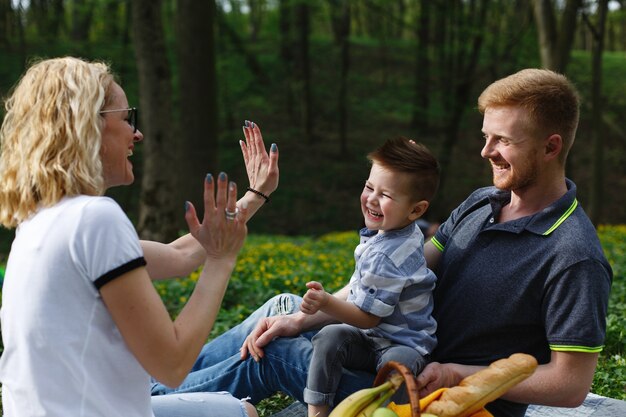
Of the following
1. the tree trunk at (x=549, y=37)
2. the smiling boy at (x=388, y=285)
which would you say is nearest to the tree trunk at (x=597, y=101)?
the tree trunk at (x=549, y=37)

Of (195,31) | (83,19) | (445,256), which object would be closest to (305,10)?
(83,19)

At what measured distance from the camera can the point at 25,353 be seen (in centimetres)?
Answer: 185

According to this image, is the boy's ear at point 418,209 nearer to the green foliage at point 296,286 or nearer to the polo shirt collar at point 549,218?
the polo shirt collar at point 549,218

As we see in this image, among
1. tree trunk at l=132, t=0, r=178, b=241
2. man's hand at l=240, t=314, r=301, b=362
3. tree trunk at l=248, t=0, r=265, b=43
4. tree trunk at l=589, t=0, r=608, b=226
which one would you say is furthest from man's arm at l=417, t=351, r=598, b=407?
tree trunk at l=248, t=0, r=265, b=43

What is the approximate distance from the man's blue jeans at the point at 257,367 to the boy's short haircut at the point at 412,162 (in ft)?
2.28

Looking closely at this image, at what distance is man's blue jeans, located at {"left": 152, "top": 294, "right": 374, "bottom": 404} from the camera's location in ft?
9.27

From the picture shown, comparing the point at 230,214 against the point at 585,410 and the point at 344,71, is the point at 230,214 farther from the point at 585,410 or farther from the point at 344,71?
the point at 344,71

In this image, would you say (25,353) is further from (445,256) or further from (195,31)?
(195,31)

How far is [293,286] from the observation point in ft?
21.2

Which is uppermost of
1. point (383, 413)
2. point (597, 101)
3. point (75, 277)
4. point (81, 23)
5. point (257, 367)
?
point (81, 23)

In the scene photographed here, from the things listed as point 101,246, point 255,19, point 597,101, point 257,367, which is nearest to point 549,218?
point 257,367

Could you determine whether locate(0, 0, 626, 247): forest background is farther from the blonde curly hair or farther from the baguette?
the blonde curly hair

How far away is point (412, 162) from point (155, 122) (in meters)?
7.04

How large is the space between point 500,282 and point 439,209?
1573 cm
